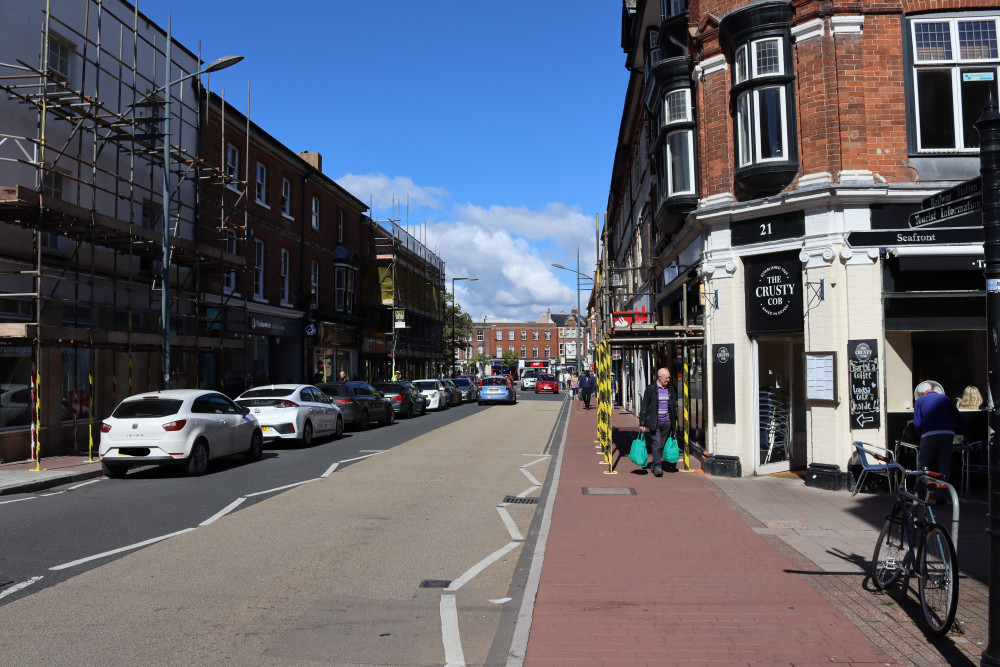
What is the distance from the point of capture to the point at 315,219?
32.7 metres

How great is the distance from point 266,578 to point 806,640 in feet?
14.2

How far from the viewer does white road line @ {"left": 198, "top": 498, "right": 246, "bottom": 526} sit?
9031 millimetres

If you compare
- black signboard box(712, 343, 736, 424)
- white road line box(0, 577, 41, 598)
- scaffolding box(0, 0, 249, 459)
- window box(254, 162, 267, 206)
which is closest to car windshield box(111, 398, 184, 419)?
scaffolding box(0, 0, 249, 459)

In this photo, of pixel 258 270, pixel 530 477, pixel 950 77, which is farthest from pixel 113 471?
pixel 258 270

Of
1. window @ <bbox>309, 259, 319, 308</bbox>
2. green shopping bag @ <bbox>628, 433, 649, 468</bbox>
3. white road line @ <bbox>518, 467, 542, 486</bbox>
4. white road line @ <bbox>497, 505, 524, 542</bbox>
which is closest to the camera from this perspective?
white road line @ <bbox>497, 505, 524, 542</bbox>

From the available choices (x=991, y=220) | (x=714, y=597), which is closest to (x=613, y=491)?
(x=714, y=597)

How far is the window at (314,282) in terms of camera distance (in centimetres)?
3159

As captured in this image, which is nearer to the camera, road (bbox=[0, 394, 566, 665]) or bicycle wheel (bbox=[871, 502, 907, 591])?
road (bbox=[0, 394, 566, 665])

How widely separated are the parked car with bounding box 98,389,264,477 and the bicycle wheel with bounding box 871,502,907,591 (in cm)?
1057

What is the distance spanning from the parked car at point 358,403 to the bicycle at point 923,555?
16.9 meters

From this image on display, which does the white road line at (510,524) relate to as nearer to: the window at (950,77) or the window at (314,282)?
the window at (950,77)

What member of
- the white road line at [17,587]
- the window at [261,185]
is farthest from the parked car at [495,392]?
the white road line at [17,587]

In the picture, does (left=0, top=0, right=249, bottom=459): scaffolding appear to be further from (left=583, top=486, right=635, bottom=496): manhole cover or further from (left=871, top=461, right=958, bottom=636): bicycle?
(left=871, top=461, right=958, bottom=636): bicycle

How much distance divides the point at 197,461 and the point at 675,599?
32.2 feet
